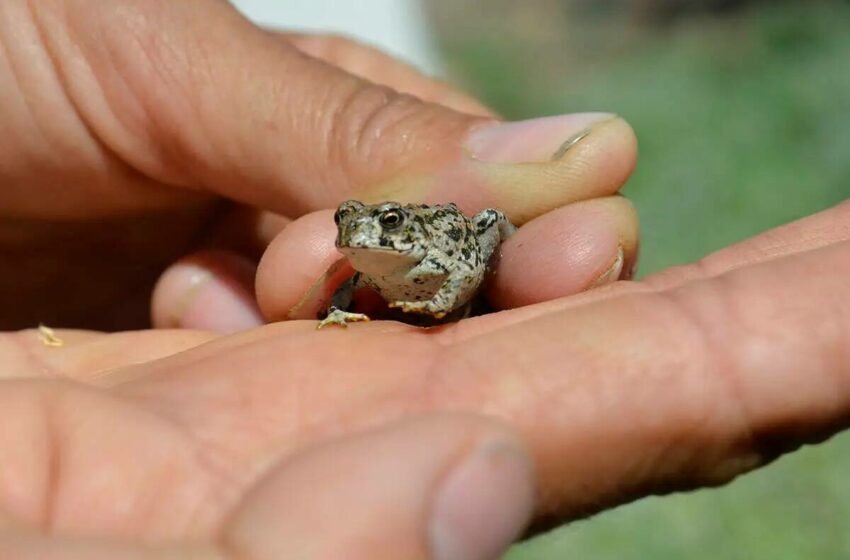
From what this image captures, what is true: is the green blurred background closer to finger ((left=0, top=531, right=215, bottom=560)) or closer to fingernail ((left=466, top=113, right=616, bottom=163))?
fingernail ((left=466, top=113, right=616, bottom=163))

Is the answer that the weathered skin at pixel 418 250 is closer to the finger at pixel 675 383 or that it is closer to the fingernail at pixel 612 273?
the fingernail at pixel 612 273

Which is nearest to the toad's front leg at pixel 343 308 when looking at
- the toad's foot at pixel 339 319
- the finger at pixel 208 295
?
the toad's foot at pixel 339 319

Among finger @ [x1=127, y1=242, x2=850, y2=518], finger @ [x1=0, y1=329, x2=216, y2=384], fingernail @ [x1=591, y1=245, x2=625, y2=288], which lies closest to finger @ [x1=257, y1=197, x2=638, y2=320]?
fingernail @ [x1=591, y1=245, x2=625, y2=288]

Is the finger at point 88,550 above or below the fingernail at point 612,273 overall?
above

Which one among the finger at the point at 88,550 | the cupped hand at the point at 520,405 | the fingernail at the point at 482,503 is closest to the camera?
the finger at the point at 88,550

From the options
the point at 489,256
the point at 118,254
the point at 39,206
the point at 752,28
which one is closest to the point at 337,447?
the point at 489,256

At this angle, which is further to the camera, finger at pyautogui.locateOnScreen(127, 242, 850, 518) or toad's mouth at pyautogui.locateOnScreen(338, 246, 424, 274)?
toad's mouth at pyautogui.locateOnScreen(338, 246, 424, 274)
